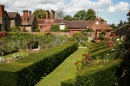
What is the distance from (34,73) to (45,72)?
7.90 feet

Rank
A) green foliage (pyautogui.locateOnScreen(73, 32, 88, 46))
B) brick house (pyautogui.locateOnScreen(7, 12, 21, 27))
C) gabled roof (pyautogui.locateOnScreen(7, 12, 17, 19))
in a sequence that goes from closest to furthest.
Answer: green foliage (pyautogui.locateOnScreen(73, 32, 88, 46)) < brick house (pyautogui.locateOnScreen(7, 12, 21, 27)) < gabled roof (pyautogui.locateOnScreen(7, 12, 17, 19))

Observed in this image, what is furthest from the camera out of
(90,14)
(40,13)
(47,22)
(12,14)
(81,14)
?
(81,14)

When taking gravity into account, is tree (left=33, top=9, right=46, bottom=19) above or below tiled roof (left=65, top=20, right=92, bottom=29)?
above

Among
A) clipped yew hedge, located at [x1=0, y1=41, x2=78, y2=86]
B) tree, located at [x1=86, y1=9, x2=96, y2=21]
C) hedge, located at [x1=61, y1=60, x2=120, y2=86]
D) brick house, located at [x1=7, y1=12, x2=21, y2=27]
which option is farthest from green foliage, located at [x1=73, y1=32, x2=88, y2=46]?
tree, located at [x1=86, y1=9, x2=96, y2=21]

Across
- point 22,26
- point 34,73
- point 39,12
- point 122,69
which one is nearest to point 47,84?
point 34,73

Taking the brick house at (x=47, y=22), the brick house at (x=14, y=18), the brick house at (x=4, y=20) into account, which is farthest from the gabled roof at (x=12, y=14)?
the brick house at (x=47, y=22)

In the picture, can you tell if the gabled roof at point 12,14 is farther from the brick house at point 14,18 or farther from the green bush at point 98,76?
the green bush at point 98,76

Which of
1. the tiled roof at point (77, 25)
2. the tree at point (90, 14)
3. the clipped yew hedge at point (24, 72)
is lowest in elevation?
the clipped yew hedge at point (24, 72)

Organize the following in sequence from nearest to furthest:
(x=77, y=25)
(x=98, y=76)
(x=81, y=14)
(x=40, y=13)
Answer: (x=98, y=76), (x=77, y=25), (x=40, y=13), (x=81, y=14)

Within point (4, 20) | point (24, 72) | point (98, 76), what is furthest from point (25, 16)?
point (98, 76)

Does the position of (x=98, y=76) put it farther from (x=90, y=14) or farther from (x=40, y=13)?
(x=40, y=13)

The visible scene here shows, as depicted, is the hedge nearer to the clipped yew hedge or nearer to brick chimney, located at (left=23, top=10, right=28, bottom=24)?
the clipped yew hedge

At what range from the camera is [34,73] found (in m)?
12.3

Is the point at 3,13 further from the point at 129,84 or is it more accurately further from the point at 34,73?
the point at 129,84
